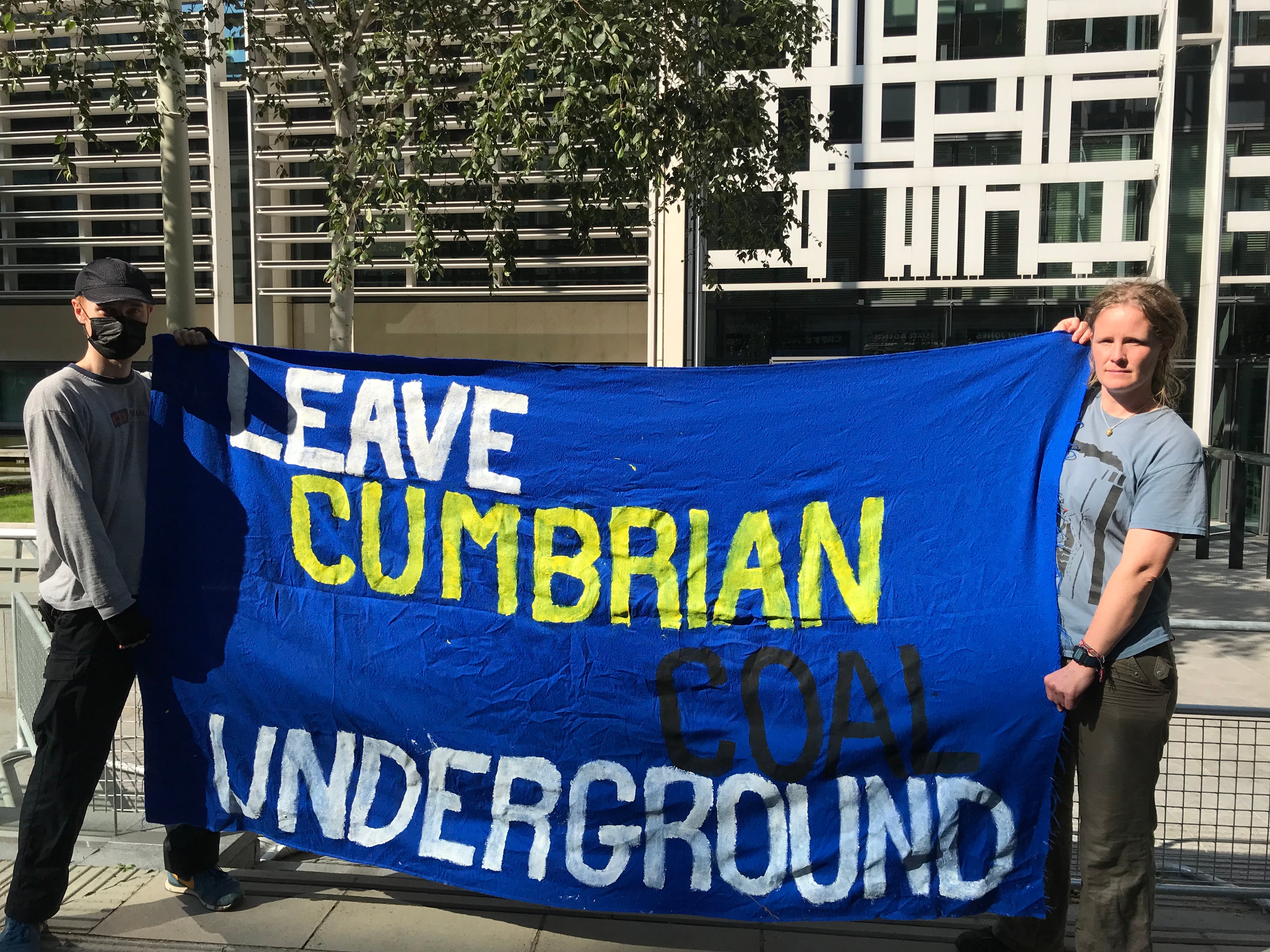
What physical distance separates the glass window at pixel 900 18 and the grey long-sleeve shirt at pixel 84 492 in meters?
13.4

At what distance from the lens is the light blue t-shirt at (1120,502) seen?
2.57 m

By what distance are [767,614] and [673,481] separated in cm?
49

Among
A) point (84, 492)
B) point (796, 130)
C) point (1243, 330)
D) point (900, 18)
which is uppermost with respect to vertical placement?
point (900, 18)

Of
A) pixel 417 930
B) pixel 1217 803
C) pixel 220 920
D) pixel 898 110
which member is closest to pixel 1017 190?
pixel 898 110

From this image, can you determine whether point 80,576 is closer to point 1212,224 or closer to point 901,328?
point 901,328

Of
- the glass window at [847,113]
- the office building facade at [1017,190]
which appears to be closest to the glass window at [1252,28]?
the office building facade at [1017,190]

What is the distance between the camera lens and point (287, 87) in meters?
10.6

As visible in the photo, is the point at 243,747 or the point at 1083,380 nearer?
the point at 1083,380

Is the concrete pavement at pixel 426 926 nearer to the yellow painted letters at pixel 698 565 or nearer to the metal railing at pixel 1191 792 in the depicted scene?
the metal railing at pixel 1191 792

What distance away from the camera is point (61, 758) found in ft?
10.3

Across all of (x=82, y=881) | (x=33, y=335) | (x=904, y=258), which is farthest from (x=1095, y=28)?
(x=33, y=335)

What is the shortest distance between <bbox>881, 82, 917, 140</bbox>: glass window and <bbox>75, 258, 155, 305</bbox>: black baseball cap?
1283cm

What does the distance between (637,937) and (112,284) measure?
105 inches

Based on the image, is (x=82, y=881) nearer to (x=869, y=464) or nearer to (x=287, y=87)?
(x=869, y=464)
